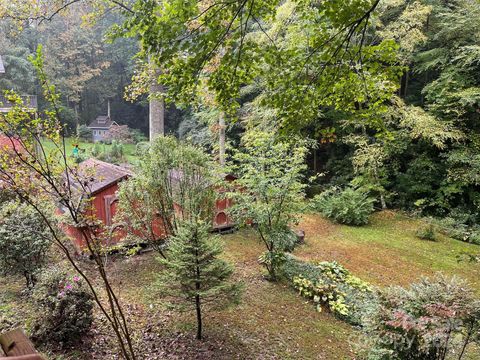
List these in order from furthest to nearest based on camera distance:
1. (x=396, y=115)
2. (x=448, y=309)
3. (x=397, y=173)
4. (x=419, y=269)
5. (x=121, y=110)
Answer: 1. (x=121, y=110)
2. (x=397, y=173)
3. (x=396, y=115)
4. (x=419, y=269)
5. (x=448, y=309)

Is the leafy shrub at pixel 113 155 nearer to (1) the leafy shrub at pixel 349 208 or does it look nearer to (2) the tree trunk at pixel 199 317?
(1) the leafy shrub at pixel 349 208

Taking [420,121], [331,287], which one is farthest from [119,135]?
[331,287]

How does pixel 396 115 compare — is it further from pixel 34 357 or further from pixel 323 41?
pixel 34 357

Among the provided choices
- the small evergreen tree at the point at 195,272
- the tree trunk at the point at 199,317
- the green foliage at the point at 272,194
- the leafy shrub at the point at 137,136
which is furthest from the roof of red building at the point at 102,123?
the tree trunk at the point at 199,317

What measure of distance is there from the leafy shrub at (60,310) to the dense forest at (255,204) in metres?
0.02

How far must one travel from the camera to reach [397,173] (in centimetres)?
1312

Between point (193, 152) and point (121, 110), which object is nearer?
point (193, 152)

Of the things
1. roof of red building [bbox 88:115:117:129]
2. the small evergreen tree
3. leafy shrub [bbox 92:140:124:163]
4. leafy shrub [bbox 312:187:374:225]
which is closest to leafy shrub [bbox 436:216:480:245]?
leafy shrub [bbox 312:187:374:225]

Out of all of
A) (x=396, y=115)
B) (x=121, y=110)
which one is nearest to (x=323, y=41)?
(x=396, y=115)

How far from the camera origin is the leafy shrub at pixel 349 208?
38.0ft

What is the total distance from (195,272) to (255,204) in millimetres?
2457

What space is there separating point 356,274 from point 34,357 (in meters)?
7.68

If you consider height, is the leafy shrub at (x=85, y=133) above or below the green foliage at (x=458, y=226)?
above

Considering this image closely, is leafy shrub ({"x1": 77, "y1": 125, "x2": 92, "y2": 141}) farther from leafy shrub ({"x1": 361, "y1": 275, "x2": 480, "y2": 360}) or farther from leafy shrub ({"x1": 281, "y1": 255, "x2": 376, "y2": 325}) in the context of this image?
leafy shrub ({"x1": 361, "y1": 275, "x2": 480, "y2": 360})
